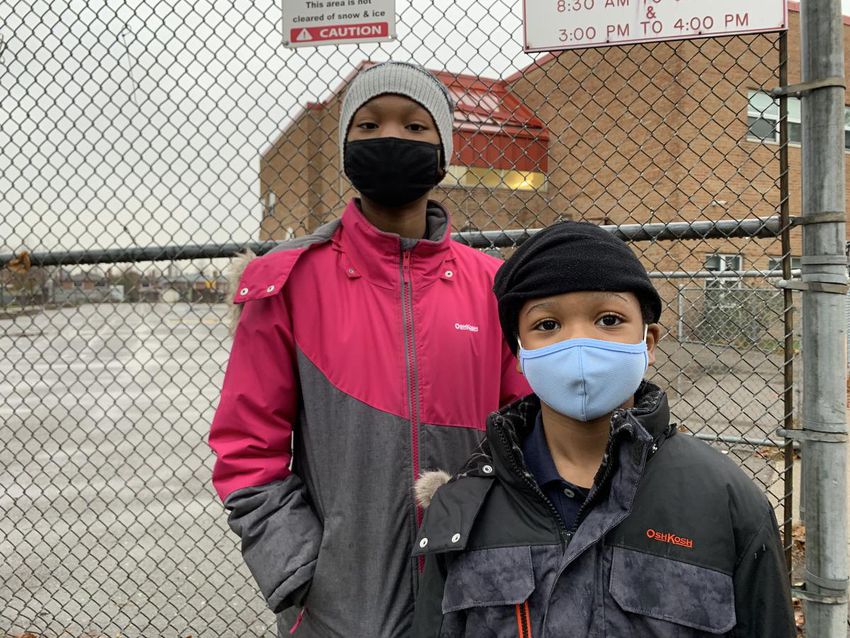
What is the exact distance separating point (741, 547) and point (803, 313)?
1.01 meters

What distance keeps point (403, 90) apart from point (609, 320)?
85 cm

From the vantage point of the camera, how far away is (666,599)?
4.30 feet

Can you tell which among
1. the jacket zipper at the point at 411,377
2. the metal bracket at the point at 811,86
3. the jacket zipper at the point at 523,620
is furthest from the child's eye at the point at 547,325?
the metal bracket at the point at 811,86

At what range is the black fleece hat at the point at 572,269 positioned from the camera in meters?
1.43

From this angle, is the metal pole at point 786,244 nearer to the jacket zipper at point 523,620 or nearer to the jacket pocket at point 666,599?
the jacket pocket at point 666,599

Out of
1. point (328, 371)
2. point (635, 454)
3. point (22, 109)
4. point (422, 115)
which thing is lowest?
point (635, 454)

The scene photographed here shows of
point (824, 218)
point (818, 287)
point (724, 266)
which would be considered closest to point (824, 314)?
point (818, 287)

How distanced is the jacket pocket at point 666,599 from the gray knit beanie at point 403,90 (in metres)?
1.19

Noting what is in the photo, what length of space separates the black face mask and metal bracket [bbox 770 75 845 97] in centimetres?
114

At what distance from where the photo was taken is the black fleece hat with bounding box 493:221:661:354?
4.70 ft

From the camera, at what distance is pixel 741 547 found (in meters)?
1.32

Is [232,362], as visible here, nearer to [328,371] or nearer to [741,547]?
[328,371]

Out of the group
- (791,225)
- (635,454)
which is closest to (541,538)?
(635,454)

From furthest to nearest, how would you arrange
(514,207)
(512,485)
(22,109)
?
1. (514,207)
2. (22,109)
3. (512,485)
